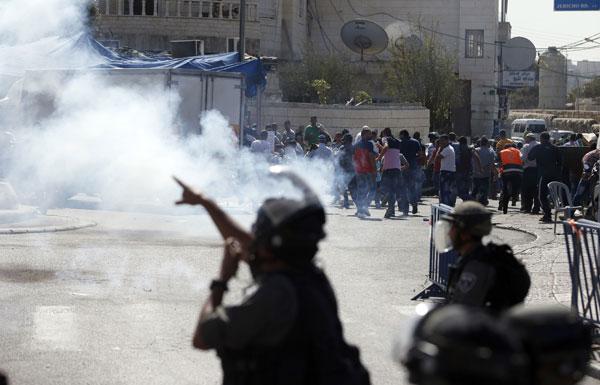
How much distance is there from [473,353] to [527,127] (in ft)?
180

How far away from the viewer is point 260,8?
59.5 m

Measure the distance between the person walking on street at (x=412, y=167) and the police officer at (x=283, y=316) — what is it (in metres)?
19.7

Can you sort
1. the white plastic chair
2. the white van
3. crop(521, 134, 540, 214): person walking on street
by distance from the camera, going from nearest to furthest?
1. the white plastic chair
2. crop(521, 134, 540, 214): person walking on street
3. the white van

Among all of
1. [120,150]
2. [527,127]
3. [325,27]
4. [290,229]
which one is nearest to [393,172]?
[120,150]

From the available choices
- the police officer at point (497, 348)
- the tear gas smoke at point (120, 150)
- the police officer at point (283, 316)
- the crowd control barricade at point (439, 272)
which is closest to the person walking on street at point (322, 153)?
the tear gas smoke at point (120, 150)

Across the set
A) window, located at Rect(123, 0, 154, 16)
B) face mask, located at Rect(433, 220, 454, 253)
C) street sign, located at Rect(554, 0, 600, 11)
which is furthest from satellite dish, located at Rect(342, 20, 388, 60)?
face mask, located at Rect(433, 220, 454, 253)

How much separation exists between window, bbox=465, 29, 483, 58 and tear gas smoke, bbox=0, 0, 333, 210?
4231 cm

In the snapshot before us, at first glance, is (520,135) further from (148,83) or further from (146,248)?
(146,248)

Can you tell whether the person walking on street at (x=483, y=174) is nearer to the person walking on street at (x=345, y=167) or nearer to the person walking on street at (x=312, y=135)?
the person walking on street at (x=345, y=167)

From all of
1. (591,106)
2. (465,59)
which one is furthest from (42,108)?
(591,106)

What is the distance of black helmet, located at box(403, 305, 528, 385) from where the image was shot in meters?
2.19

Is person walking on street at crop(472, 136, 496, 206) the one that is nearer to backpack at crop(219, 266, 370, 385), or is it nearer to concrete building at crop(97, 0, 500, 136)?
backpack at crop(219, 266, 370, 385)

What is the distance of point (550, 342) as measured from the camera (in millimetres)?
2551

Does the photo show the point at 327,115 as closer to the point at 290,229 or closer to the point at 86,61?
the point at 86,61
